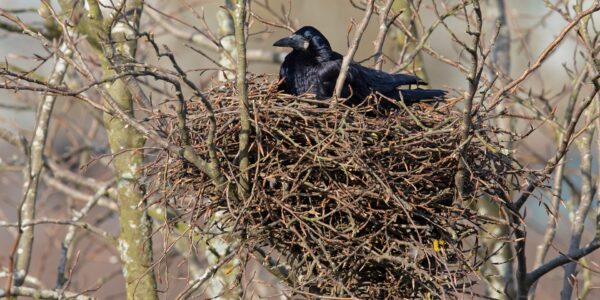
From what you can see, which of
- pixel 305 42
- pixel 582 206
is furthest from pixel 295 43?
pixel 582 206

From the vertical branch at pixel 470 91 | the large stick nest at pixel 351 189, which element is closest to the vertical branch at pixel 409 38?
the large stick nest at pixel 351 189

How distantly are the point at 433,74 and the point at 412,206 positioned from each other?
18.1 metres

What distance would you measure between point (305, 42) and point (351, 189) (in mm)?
1457

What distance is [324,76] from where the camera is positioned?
16.3 ft

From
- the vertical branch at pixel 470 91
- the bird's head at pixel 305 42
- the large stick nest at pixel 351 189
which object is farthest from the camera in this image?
the bird's head at pixel 305 42

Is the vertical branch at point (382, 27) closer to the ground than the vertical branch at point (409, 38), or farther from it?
closer to the ground

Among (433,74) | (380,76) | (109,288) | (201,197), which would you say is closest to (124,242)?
(201,197)

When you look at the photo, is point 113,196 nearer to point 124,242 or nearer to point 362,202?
point 124,242

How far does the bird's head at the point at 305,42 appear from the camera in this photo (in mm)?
5020

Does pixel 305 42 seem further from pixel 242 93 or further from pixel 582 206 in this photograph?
pixel 582 206

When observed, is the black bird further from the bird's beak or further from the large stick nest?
the large stick nest

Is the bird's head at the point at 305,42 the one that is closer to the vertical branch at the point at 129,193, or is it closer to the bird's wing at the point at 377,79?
the bird's wing at the point at 377,79

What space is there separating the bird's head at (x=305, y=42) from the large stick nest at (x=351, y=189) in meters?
0.89

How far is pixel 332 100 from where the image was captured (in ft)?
13.9
